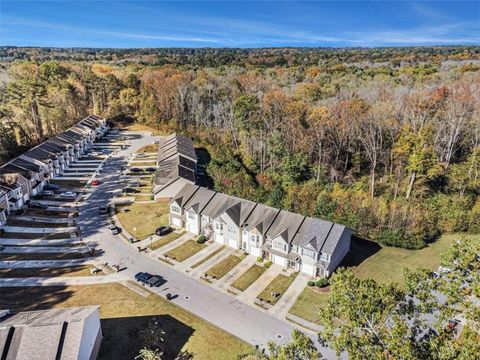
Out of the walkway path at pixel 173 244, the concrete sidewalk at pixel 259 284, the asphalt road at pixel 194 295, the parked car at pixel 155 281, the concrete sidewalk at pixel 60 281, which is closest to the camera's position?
the asphalt road at pixel 194 295

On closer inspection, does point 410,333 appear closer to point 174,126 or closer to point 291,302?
point 291,302

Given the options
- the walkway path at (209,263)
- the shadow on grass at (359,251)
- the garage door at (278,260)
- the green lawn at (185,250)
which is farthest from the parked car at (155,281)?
the shadow on grass at (359,251)

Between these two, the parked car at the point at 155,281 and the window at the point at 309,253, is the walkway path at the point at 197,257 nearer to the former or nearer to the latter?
the parked car at the point at 155,281

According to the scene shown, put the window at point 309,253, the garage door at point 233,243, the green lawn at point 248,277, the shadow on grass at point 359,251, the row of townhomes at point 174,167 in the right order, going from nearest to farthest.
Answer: the green lawn at point 248,277 < the window at point 309,253 < the shadow on grass at point 359,251 < the garage door at point 233,243 < the row of townhomes at point 174,167

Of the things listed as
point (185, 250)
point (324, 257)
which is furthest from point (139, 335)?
point (324, 257)

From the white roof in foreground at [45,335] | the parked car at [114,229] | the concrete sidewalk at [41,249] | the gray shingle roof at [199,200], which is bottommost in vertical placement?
the concrete sidewalk at [41,249]

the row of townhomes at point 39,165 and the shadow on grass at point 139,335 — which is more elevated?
the row of townhomes at point 39,165

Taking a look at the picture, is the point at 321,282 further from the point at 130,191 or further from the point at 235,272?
the point at 130,191
